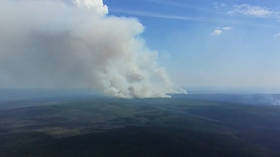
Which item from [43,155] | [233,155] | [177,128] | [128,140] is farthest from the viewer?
[177,128]

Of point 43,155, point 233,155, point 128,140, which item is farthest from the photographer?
point 128,140

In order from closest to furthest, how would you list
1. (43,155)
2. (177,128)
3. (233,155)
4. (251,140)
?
1. (43,155)
2. (233,155)
3. (251,140)
4. (177,128)

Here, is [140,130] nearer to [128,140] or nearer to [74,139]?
[128,140]

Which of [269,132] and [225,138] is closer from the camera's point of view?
[225,138]

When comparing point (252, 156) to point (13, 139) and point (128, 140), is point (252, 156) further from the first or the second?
point (13, 139)

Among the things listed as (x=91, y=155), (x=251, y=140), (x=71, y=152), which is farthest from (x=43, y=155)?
(x=251, y=140)

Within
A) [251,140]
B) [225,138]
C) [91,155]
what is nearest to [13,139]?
[91,155]

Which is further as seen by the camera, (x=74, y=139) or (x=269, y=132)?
(x=269, y=132)

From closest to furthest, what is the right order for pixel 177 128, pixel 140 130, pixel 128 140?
pixel 128 140 < pixel 140 130 < pixel 177 128
